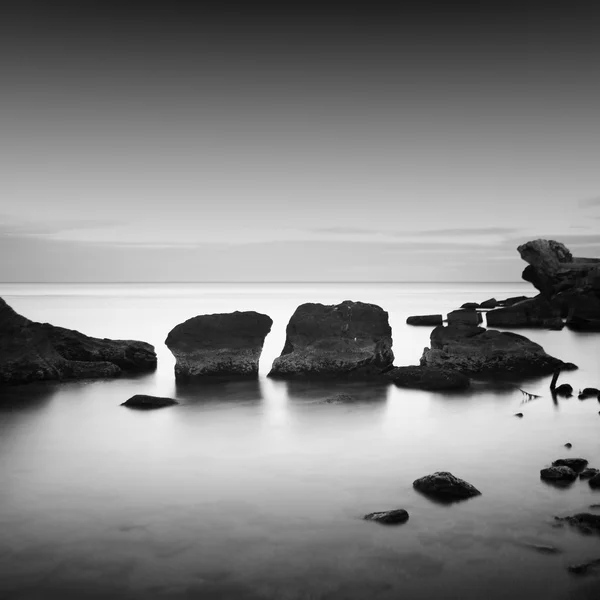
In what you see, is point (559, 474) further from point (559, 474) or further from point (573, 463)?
point (573, 463)

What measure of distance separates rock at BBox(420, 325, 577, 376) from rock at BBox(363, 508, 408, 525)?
11150 millimetres

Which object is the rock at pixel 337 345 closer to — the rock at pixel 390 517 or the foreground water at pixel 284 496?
the foreground water at pixel 284 496

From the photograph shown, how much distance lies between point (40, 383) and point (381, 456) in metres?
10.3

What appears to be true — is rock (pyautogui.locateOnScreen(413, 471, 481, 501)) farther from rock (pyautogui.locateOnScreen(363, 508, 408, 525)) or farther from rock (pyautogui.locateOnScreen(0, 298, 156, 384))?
Answer: rock (pyautogui.locateOnScreen(0, 298, 156, 384))

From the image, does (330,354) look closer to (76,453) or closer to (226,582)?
(76,453)

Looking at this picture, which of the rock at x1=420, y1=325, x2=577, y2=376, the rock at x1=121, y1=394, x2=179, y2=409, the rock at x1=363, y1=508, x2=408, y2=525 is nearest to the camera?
the rock at x1=363, y1=508, x2=408, y2=525

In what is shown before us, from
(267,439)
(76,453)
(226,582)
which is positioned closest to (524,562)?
(226,582)

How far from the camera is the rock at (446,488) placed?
27.1 feet

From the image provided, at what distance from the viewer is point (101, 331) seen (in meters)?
35.0

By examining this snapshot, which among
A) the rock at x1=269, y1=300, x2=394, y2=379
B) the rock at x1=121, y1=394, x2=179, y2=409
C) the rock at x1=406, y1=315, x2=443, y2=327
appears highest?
the rock at x1=269, y1=300, x2=394, y2=379

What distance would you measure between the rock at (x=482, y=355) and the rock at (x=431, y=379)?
1496 mm

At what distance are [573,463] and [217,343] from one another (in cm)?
1086

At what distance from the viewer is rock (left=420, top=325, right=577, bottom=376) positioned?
60.3 feet

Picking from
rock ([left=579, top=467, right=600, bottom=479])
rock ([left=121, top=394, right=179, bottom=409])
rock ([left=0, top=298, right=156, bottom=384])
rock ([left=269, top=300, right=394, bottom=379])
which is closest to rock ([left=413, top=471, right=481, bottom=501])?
rock ([left=579, top=467, right=600, bottom=479])
